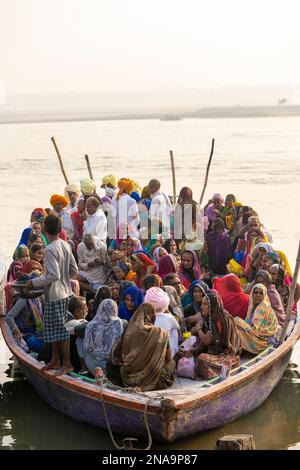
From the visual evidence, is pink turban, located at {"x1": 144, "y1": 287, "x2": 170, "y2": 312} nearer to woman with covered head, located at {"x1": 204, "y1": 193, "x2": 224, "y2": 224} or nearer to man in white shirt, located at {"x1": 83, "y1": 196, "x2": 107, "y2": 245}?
man in white shirt, located at {"x1": 83, "y1": 196, "x2": 107, "y2": 245}

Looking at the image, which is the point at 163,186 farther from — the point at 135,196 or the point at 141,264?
the point at 141,264

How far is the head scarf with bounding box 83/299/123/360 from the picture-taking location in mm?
7945

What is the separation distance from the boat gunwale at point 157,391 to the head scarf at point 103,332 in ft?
0.99

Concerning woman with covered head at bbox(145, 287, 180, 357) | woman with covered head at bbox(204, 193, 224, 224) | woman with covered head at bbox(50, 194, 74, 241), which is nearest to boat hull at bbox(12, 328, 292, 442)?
woman with covered head at bbox(145, 287, 180, 357)

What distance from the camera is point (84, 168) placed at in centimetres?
3769

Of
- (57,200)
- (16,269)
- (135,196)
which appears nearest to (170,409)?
(16,269)

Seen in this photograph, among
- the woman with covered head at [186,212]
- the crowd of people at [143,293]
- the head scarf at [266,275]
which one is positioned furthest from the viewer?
the woman with covered head at [186,212]

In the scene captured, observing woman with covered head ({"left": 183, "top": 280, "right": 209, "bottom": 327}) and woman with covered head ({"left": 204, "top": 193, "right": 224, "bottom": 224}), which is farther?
woman with covered head ({"left": 204, "top": 193, "right": 224, "bottom": 224})

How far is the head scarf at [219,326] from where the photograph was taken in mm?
8094

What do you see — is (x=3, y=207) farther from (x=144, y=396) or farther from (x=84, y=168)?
(x=144, y=396)

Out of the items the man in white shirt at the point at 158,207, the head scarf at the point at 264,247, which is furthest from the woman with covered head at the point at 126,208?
the head scarf at the point at 264,247

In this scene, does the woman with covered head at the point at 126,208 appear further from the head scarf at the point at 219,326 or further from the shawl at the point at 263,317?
the head scarf at the point at 219,326

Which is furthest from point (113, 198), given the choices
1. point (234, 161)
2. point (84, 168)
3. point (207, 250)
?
point (234, 161)

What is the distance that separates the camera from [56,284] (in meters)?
7.81
